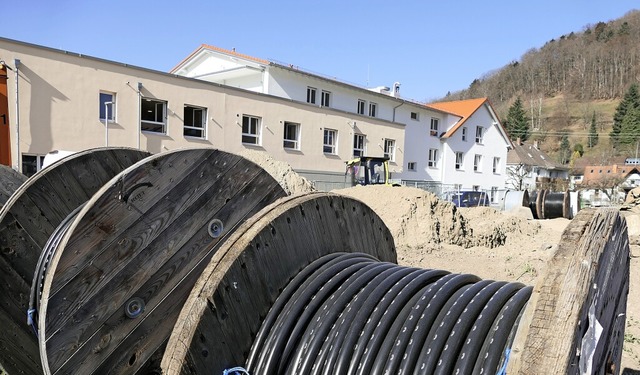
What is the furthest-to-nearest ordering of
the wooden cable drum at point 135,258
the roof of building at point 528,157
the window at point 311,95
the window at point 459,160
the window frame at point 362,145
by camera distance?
1. the roof of building at point 528,157
2. the window at point 459,160
3. the window frame at point 362,145
4. the window at point 311,95
5. the wooden cable drum at point 135,258

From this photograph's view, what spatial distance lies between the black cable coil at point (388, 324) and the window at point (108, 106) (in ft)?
57.7

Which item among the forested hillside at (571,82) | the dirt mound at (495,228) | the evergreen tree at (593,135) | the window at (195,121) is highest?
the forested hillside at (571,82)

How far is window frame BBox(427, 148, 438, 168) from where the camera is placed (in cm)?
3741

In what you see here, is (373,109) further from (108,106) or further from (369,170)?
(108,106)

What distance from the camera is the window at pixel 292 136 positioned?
25562 mm

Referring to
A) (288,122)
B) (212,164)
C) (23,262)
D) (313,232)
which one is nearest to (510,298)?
(313,232)

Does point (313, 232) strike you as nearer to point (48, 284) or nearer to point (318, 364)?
point (318, 364)

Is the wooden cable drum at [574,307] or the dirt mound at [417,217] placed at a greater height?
the wooden cable drum at [574,307]

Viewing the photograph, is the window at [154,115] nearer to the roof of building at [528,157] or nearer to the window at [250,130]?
the window at [250,130]

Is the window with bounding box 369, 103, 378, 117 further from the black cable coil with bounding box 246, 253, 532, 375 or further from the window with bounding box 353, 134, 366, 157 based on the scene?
the black cable coil with bounding box 246, 253, 532, 375

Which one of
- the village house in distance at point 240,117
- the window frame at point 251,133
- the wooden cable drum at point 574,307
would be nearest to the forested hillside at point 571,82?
the village house in distance at point 240,117

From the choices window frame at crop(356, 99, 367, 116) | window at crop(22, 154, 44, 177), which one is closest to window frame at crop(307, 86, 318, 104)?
window frame at crop(356, 99, 367, 116)

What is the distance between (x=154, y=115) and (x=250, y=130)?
16.1 feet

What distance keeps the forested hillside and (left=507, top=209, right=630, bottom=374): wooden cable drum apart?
110520 mm
